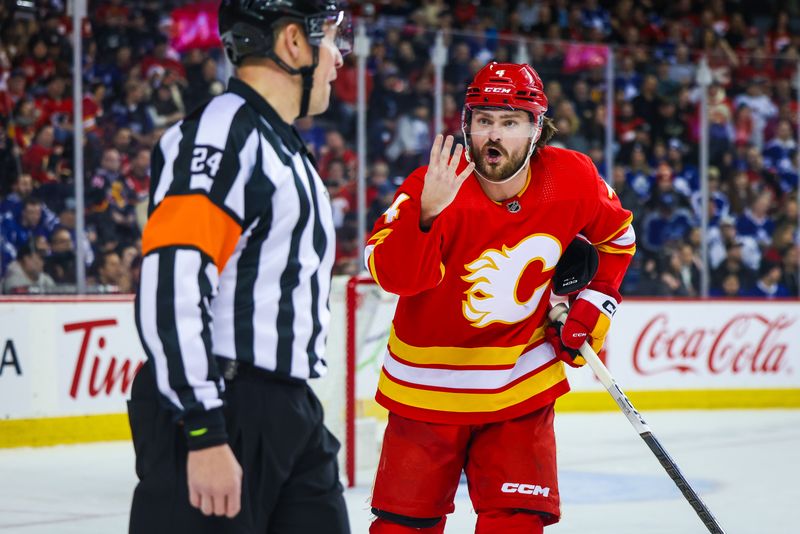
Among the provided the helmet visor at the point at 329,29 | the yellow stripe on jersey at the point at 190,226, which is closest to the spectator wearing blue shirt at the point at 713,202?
the helmet visor at the point at 329,29

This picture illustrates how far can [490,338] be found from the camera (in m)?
3.03

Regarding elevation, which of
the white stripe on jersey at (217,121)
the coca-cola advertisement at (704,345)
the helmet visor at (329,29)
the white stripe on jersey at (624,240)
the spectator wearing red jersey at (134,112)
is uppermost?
the helmet visor at (329,29)

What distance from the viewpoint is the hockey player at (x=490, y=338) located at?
116 inches

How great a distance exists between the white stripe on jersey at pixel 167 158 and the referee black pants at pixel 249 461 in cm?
25

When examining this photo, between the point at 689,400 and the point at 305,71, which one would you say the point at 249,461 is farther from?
the point at 689,400

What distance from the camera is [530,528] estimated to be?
2.92 metres

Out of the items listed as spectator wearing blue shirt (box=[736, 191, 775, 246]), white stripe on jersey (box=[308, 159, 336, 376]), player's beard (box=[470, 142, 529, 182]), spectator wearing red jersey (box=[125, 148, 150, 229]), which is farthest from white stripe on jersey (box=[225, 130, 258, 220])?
spectator wearing blue shirt (box=[736, 191, 775, 246])

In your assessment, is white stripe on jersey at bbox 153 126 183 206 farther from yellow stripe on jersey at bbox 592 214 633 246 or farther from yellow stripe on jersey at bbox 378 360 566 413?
yellow stripe on jersey at bbox 592 214 633 246

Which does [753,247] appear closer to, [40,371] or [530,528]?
[40,371]

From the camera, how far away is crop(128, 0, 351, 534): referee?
184 centimetres

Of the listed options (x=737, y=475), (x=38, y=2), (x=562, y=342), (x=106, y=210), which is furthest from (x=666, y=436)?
(x=562, y=342)

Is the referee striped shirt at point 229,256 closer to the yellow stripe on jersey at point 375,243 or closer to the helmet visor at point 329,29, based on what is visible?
the helmet visor at point 329,29

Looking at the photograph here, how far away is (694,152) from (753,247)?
0.75 meters

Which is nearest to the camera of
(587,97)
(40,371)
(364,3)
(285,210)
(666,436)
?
(285,210)
